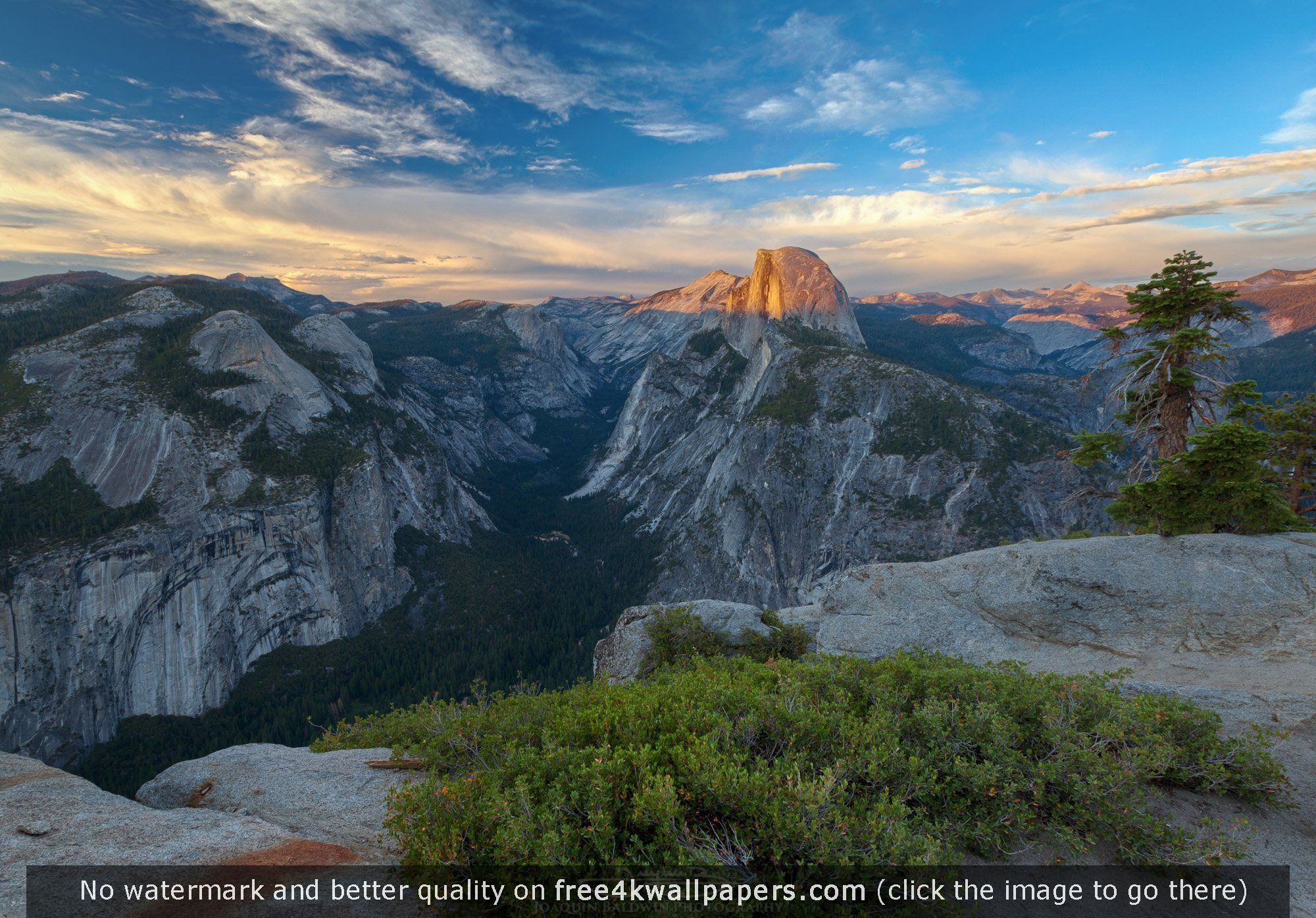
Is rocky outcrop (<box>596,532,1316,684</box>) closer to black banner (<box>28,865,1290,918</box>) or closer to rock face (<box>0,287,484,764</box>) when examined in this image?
black banner (<box>28,865,1290,918</box>)

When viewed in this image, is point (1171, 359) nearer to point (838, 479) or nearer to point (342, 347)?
point (838, 479)

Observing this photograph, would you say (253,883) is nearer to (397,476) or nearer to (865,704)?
(865,704)

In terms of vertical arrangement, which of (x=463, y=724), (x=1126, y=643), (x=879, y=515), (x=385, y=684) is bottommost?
(x=385, y=684)

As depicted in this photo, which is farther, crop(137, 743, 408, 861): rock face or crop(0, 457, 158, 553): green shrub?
crop(0, 457, 158, 553): green shrub

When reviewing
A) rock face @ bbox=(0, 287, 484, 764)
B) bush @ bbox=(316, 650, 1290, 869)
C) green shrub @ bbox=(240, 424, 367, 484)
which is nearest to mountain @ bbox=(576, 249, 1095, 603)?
rock face @ bbox=(0, 287, 484, 764)

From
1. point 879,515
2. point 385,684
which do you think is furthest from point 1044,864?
point 385,684

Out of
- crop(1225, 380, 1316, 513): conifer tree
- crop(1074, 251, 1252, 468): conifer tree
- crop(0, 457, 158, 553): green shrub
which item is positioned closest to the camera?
crop(1074, 251, 1252, 468): conifer tree

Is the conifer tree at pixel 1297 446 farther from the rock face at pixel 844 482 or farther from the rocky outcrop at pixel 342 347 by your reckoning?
the rocky outcrop at pixel 342 347
